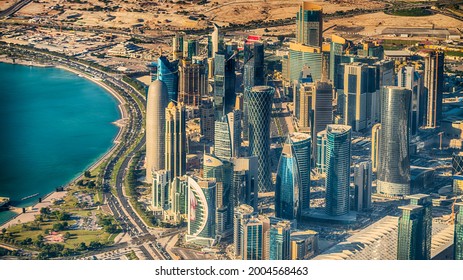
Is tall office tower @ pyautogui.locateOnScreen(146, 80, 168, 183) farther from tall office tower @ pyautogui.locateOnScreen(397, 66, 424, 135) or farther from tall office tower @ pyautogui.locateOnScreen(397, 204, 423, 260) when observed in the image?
tall office tower @ pyautogui.locateOnScreen(397, 204, 423, 260)

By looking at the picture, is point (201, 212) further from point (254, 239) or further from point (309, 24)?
point (309, 24)

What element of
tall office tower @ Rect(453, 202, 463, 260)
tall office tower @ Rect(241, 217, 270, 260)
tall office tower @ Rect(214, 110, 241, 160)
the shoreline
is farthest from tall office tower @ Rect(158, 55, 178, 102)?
tall office tower @ Rect(453, 202, 463, 260)

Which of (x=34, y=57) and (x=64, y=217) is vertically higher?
(x=34, y=57)

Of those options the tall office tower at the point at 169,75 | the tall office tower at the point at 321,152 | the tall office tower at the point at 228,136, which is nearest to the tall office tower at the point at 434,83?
the tall office tower at the point at 321,152
